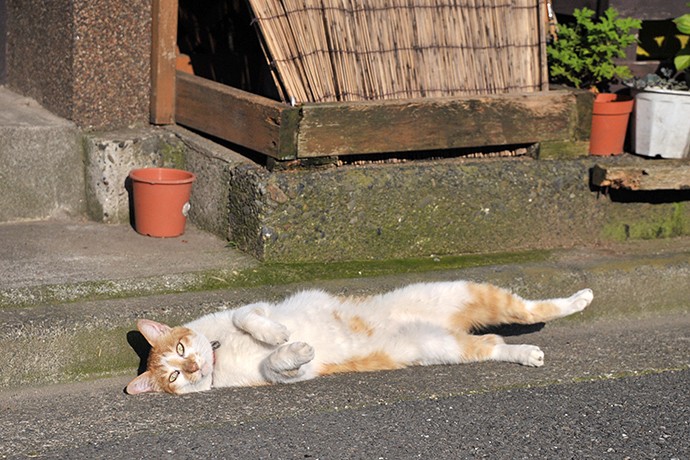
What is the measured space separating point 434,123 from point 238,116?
1163 millimetres

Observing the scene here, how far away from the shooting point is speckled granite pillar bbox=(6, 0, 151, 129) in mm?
5859

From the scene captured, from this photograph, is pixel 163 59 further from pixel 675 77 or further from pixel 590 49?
pixel 675 77

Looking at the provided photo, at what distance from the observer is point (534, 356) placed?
477cm

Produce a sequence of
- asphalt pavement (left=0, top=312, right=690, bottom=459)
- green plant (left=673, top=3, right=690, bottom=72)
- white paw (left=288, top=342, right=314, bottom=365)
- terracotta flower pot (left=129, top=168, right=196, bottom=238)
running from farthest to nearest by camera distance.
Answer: green plant (left=673, top=3, right=690, bottom=72)
terracotta flower pot (left=129, top=168, right=196, bottom=238)
white paw (left=288, top=342, right=314, bottom=365)
asphalt pavement (left=0, top=312, right=690, bottom=459)

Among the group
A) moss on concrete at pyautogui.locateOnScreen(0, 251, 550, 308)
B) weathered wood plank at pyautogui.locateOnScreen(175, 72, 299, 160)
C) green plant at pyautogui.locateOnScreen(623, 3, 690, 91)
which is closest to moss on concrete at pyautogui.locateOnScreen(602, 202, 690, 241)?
moss on concrete at pyautogui.locateOnScreen(0, 251, 550, 308)

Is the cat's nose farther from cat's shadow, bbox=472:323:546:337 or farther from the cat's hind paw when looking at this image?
the cat's hind paw

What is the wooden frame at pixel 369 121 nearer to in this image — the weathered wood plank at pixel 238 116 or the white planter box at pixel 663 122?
the weathered wood plank at pixel 238 116

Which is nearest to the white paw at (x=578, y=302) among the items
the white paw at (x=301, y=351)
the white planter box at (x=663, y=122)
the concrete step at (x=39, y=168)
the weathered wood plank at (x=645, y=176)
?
the weathered wood plank at (x=645, y=176)

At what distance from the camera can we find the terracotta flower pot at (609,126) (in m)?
6.22

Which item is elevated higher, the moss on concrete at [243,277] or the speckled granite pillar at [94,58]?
the speckled granite pillar at [94,58]

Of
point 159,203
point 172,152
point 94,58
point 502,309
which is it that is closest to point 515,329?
point 502,309

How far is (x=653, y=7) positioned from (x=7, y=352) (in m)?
4.77

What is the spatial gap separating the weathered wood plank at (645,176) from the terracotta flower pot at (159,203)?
2506 mm

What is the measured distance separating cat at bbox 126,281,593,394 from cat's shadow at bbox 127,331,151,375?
0.28 metres
